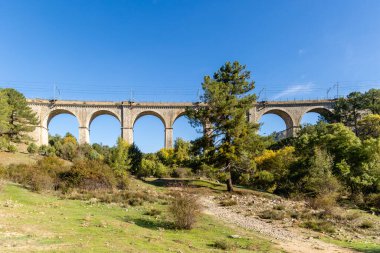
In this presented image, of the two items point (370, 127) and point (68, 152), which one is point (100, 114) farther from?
point (370, 127)

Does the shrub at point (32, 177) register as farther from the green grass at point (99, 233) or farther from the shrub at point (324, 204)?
the shrub at point (324, 204)

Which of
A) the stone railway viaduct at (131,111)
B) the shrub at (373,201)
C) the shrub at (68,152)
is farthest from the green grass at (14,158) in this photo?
the shrub at (373,201)

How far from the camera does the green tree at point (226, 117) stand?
21234 mm

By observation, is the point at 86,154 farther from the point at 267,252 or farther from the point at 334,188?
the point at 267,252

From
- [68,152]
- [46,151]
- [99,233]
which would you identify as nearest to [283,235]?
[99,233]

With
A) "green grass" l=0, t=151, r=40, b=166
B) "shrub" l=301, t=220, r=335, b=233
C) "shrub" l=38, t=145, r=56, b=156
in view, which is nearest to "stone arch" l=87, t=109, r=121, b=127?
"shrub" l=38, t=145, r=56, b=156

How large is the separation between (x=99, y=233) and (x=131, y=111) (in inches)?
1579

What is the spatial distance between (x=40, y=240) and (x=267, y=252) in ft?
17.4

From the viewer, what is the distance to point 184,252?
6191 mm

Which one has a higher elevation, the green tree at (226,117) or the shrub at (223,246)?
the green tree at (226,117)

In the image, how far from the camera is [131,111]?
1821 inches

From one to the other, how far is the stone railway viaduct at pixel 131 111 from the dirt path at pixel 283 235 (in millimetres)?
33175

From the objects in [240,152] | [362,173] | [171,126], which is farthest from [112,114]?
[362,173]

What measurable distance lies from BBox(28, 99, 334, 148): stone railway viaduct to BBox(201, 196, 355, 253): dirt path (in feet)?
109
